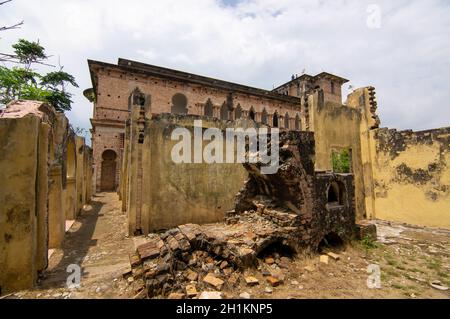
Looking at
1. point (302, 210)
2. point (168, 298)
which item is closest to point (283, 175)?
point (302, 210)

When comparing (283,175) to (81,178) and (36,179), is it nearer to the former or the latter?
(36,179)

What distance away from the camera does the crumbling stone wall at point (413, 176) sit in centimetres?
810

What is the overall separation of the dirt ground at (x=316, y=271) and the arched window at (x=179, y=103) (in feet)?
45.8

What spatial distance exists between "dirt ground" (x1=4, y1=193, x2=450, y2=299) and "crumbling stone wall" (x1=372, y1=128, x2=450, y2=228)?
167 centimetres

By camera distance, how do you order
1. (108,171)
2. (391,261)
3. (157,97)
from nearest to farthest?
(391,261)
(108,171)
(157,97)

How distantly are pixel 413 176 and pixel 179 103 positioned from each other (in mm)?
16679

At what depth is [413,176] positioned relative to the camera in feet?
28.9

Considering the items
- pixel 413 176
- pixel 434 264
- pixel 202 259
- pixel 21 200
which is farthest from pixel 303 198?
pixel 413 176

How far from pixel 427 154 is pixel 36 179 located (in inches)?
468

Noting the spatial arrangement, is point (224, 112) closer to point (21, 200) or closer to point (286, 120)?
point (286, 120)

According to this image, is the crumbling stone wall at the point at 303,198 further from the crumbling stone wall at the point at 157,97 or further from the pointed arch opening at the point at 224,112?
the pointed arch opening at the point at 224,112
